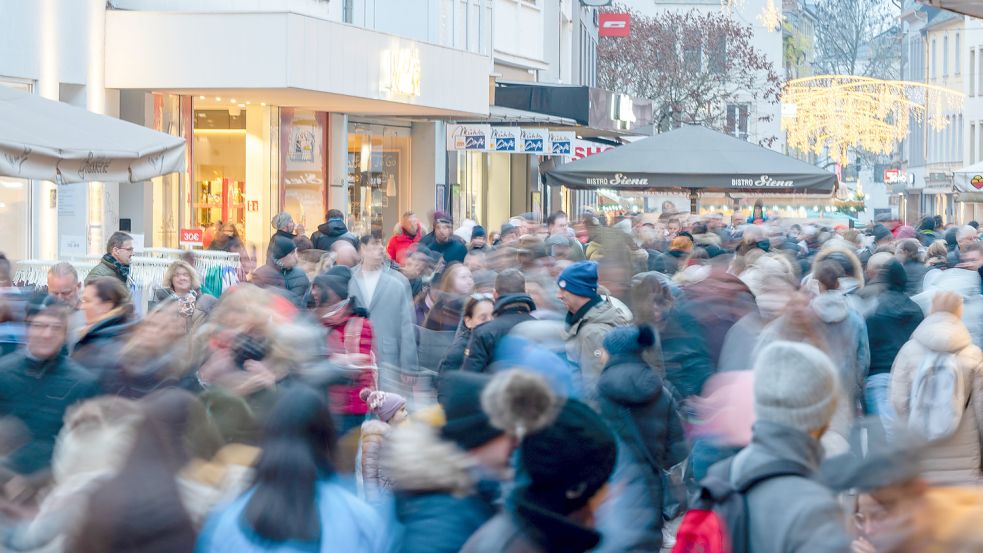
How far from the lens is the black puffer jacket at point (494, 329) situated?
8.50 meters

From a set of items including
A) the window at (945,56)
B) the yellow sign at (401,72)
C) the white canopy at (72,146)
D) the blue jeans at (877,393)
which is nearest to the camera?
the blue jeans at (877,393)

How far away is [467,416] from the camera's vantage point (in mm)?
4645

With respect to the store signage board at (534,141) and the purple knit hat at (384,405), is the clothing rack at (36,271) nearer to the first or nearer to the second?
the purple knit hat at (384,405)

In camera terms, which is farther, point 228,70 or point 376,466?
point 228,70

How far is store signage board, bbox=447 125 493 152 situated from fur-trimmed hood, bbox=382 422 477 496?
2330 centimetres

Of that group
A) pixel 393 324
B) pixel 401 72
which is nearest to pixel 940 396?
pixel 393 324

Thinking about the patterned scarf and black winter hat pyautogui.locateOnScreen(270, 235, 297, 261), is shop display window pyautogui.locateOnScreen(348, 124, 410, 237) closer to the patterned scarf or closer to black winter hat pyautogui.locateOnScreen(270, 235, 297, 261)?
black winter hat pyautogui.locateOnScreen(270, 235, 297, 261)

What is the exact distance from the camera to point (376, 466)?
26.2 ft

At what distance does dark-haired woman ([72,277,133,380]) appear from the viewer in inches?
293

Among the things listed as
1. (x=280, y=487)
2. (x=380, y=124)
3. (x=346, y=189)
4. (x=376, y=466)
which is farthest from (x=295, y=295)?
(x=380, y=124)

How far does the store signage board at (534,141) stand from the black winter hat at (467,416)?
23.6 m

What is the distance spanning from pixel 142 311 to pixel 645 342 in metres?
7.00

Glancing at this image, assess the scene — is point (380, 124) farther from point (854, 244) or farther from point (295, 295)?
point (295, 295)

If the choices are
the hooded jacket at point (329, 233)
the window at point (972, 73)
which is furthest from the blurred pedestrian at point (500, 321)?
the window at point (972, 73)
